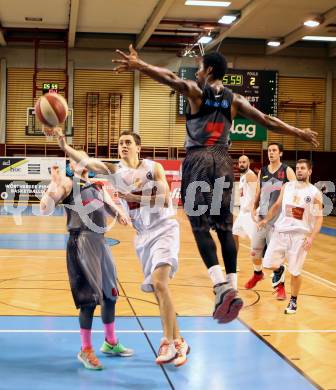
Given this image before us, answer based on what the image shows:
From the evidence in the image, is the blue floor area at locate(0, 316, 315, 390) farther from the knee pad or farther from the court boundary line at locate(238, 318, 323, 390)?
the knee pad

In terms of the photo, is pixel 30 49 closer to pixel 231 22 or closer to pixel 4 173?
pixel 4 173

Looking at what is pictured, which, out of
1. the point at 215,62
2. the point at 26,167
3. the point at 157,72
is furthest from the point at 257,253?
the point at 26,167

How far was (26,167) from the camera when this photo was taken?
2175 centimetres

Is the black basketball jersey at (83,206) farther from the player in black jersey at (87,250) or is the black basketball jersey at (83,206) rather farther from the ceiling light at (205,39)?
the ceiling light at (205,39)

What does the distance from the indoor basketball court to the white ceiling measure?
0.08 meters

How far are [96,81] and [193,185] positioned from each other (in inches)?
809

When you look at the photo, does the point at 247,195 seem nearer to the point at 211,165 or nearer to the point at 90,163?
the point at 90,163

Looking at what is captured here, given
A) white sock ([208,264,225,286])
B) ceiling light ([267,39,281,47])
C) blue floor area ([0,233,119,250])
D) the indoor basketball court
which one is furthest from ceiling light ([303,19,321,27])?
white sock ([208,264,225,286])

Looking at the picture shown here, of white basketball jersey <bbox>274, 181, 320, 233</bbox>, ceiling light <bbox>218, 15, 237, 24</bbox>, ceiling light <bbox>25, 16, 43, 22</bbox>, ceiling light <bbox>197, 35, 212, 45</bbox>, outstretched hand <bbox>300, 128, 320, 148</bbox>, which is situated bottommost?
white basketball jersey <bbox>274, 181, 320, 233</bbox>

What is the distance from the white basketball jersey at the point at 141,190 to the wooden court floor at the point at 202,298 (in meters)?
1.81

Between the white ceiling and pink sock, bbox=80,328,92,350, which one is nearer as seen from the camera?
pink sock, bbox=80,328,92,350

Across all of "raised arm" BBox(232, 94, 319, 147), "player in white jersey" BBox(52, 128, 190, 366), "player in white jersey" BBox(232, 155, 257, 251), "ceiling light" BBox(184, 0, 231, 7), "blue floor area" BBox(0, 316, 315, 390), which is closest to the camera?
"raised arm" BBox(232, 94, 319, 147)

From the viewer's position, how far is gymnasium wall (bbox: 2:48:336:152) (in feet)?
78.2

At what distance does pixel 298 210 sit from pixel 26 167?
1570cm
